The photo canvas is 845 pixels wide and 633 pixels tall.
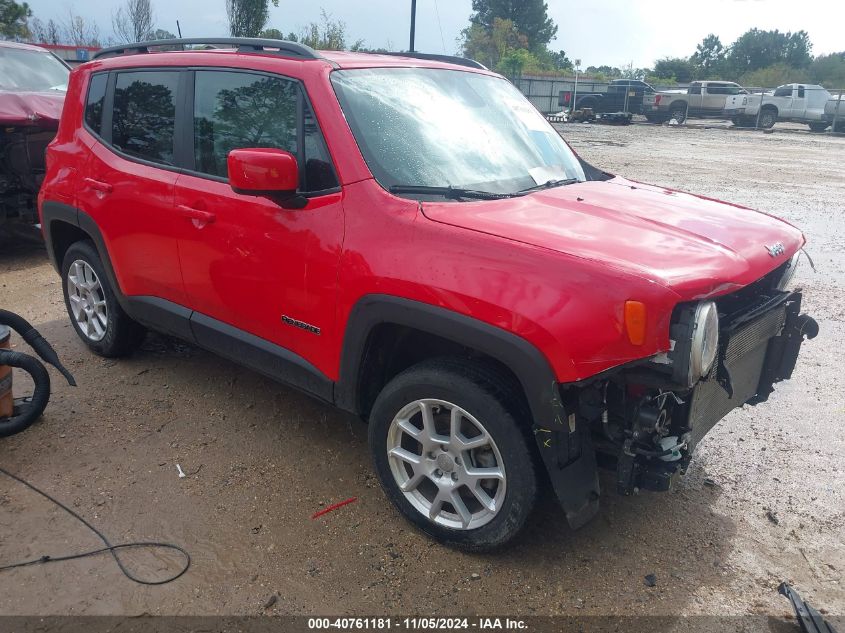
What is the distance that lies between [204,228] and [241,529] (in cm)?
149

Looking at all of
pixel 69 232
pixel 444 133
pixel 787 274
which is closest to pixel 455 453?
pixel 444 133

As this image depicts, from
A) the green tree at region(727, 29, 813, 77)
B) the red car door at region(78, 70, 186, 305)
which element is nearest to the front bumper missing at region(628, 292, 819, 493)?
the red car door at region(78, 70, 186, 305)

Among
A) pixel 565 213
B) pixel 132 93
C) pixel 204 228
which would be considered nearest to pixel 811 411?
pixel 565 213

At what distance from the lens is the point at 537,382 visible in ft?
7.83

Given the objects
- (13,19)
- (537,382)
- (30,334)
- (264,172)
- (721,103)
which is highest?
(13,19)

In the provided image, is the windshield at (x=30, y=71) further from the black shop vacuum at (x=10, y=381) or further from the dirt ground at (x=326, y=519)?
the black shop vacuum at (x=10, y=381)

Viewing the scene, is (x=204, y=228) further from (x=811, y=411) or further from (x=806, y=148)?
(x=806, y=148)

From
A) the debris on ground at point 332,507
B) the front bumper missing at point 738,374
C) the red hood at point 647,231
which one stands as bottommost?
the debris on ground at point 332,507

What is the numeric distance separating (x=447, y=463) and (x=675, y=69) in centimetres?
6757

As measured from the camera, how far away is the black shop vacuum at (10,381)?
145 inches

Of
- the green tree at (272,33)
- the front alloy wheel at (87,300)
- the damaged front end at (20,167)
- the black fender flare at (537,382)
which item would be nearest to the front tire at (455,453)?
the black fender flare at (537,382)

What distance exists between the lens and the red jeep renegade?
2383 mm

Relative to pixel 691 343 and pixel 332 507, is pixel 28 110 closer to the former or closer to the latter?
pixel 332 507

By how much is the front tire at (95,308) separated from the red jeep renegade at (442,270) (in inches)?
17.0
